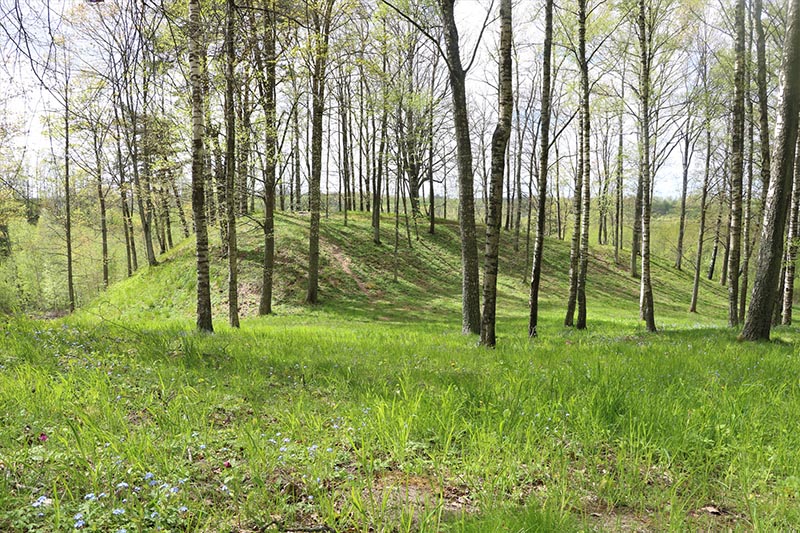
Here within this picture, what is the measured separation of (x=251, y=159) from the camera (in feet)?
55.6

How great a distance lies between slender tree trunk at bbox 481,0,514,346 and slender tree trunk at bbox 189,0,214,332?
603cm

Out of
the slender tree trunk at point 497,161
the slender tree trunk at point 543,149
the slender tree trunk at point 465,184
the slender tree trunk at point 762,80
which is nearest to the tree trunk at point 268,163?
the slender tree trunk at point 465,184

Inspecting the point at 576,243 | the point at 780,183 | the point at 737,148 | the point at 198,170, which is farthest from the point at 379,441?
the point at 737,148

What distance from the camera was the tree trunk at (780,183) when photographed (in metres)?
7.69

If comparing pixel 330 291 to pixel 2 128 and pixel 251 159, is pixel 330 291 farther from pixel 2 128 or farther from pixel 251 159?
pixel 2 128

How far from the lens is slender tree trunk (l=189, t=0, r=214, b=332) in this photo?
8.09 metres

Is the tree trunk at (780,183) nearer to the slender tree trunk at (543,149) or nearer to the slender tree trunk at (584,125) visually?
the slender tree trunk at (584,125)

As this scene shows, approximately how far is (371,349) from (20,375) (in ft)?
14.9

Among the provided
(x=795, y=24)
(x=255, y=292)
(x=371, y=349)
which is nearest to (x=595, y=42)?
(x=795, y=24)

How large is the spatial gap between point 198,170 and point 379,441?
805 cm

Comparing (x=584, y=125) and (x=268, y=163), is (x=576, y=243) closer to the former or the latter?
(x=584, y=125)

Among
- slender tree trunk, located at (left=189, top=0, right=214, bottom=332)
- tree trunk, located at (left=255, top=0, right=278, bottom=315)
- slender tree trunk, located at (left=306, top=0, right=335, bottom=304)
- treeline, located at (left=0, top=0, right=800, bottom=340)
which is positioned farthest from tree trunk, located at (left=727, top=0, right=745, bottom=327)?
tree trunk, located at (left=255, top=0, right=278, bottom=315)

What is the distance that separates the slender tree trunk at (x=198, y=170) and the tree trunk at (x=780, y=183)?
39.1ft

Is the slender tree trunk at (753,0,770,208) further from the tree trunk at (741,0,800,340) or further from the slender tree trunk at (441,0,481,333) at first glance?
the slender tree trunk at (441,0,481,333)
